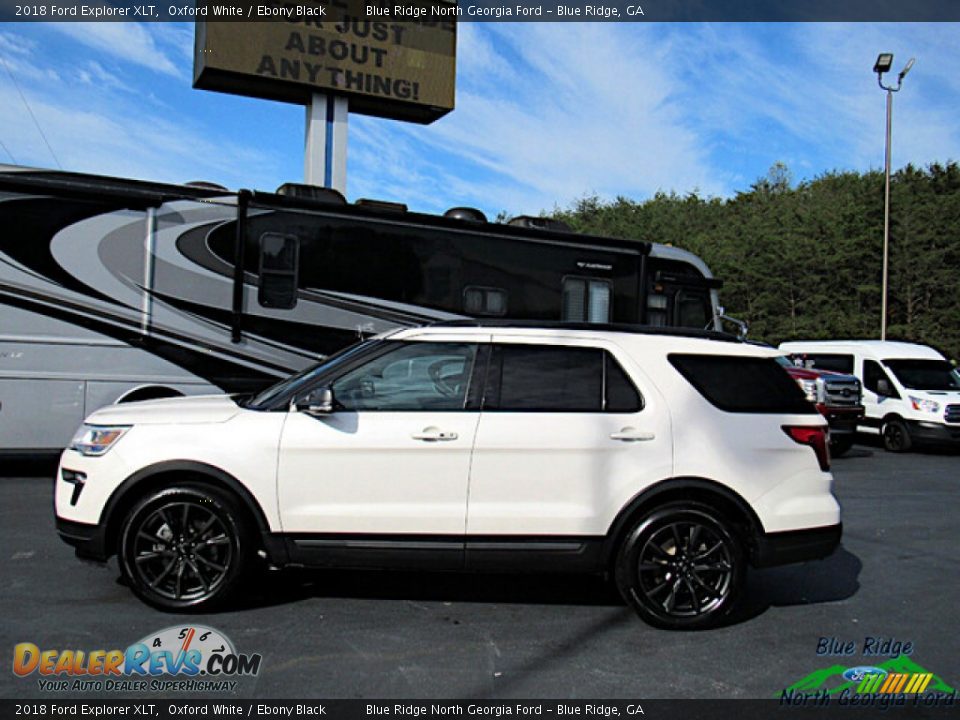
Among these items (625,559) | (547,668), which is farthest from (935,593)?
(547,668)

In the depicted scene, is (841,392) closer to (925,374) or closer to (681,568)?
(925,374)

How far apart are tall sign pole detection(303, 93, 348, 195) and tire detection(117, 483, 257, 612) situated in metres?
17.3

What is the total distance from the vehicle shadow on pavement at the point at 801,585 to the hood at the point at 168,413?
3.43 metres

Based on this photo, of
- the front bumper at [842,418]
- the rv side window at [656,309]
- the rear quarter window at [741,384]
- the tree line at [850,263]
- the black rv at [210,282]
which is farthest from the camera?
the tree line at [850,263]

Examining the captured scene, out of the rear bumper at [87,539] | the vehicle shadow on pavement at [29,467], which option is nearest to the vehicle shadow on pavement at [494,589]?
the rear bumper at [87,539]

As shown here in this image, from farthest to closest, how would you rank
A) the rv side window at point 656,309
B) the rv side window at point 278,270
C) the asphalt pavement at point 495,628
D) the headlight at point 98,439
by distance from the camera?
1. the rv side window at point 656,309
2. the rv side window at point 278,270
3. the headlight at point 98,439
4. the asphalt pavement at point 495,628

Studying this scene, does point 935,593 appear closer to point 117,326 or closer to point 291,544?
point 291,544

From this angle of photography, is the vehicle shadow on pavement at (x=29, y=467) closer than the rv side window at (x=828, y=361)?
Yes

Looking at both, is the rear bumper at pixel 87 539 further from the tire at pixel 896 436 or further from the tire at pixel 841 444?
the tire at pixel 896 436

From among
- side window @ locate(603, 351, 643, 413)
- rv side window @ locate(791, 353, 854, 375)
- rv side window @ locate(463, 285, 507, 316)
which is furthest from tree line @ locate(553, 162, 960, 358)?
side window @ locate(603, 351, 643, 413)

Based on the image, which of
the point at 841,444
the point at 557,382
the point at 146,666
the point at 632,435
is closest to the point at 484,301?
the point at 557,382

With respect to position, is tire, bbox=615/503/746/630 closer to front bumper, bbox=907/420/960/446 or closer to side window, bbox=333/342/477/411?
side window, bbox=333/342/477/411

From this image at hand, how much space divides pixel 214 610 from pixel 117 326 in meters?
5.30

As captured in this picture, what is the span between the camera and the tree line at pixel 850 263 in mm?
35625
